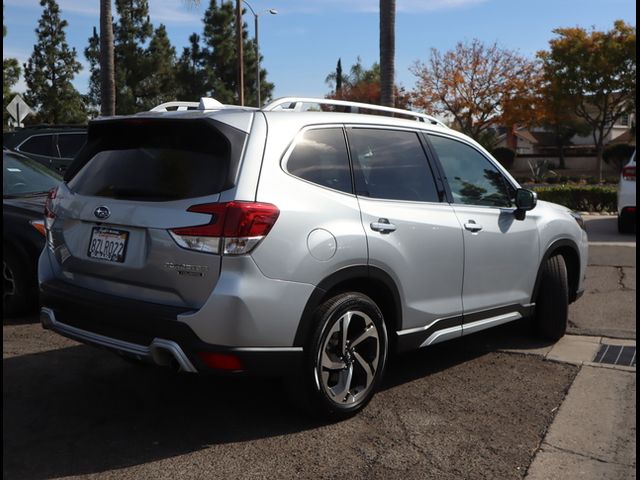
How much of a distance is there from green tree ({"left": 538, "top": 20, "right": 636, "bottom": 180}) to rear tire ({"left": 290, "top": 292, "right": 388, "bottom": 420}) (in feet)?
134

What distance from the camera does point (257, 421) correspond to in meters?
4.17

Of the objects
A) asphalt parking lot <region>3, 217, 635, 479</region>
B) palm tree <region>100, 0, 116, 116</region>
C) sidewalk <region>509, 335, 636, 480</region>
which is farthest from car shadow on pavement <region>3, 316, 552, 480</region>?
palm tree <region>100, 0, 116, 116</region>

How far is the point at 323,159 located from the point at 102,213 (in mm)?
1298

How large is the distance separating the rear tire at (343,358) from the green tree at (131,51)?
1541 inches

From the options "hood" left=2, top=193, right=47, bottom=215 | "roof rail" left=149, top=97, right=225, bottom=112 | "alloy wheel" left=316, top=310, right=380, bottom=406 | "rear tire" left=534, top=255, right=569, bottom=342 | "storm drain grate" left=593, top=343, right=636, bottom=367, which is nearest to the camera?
"alloy wheel" left=316, top=310, right=380, bottom=406

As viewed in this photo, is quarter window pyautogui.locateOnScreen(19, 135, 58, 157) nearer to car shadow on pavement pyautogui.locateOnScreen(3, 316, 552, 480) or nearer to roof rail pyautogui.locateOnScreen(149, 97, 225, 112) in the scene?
car shadow on pavement pyautogui.locateOnScreen(3, 316, 552, 480)

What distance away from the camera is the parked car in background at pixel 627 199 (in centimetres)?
1200

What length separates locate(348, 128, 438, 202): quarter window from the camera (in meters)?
4.39

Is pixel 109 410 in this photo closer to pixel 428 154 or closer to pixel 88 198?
pixel 88 198

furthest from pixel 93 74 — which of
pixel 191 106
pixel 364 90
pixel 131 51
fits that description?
pixel 191 106

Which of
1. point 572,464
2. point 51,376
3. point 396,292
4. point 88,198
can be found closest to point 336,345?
point 396,292

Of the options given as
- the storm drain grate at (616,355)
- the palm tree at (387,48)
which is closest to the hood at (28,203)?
the storm drain grate at (616,355)

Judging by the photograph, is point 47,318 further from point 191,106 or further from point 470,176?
point 470,176

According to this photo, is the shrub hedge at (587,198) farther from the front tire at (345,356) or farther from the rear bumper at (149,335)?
the rear bumper at (149,335)
